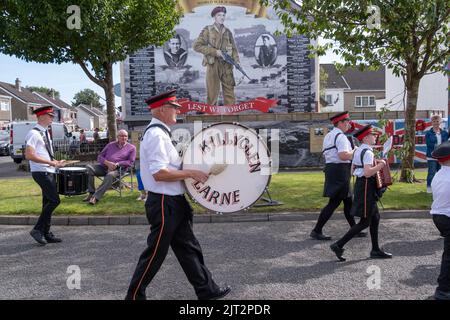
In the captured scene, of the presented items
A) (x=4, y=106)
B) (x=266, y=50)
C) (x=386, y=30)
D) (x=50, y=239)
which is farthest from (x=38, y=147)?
(x=4, y=106)

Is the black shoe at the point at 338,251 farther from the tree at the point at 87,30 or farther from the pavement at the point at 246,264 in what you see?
the tree at the point at 87,30

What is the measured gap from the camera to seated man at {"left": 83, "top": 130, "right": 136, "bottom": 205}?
9625mm

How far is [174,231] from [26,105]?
6467cm

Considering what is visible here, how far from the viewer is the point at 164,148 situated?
11.9ft

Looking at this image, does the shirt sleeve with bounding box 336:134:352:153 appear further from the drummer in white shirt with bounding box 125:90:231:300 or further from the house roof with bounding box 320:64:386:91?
the house roof with bounding box 320:64:386:91

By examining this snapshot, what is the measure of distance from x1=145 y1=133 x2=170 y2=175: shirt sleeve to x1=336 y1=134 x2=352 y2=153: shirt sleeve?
314 cm

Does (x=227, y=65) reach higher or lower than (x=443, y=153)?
higher

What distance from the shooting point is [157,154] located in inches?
141

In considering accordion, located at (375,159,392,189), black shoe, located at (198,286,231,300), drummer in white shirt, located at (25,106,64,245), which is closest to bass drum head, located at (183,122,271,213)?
black shoe, located at (198,286,231,300)

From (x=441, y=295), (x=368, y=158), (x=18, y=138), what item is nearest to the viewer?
(x=441, y=295)

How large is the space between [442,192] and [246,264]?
7.65 feet

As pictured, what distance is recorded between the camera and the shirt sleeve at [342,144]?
6.06 meters

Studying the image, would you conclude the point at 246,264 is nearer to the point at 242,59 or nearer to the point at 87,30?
the point at 87,30

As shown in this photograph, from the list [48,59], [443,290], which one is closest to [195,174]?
[443,290]
